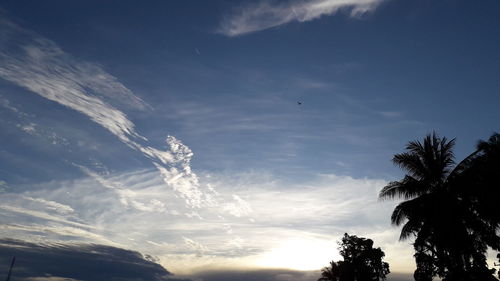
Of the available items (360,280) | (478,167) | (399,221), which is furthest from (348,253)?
(478,167)

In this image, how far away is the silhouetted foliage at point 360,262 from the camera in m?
46.6

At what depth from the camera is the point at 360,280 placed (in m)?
46.2

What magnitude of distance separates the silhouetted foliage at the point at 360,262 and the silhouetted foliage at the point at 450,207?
26443 mm

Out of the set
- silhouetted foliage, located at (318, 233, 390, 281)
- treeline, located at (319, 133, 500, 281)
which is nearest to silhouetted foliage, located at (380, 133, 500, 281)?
treeline, located at (319, 133, 500, 281)

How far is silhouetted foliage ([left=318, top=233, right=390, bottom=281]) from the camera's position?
153 ft

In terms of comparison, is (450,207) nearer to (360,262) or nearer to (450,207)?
(450,207)

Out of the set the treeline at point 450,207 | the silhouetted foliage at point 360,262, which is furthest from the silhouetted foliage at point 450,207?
the silhouetted foliage at point 360,262

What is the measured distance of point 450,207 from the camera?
19.1m

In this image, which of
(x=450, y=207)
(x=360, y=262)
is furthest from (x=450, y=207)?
(x=360, y=262)

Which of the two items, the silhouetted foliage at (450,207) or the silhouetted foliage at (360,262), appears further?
the silhouetted foliage at (360,262)

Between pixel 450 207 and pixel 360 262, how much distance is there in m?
32.4

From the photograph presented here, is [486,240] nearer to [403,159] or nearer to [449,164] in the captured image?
[449,164]

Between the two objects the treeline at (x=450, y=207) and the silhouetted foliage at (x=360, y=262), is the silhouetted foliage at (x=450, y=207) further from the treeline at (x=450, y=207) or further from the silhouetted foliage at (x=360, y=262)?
the silhouetted foliage at (x=360, y=262)

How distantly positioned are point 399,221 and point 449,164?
203 inches
